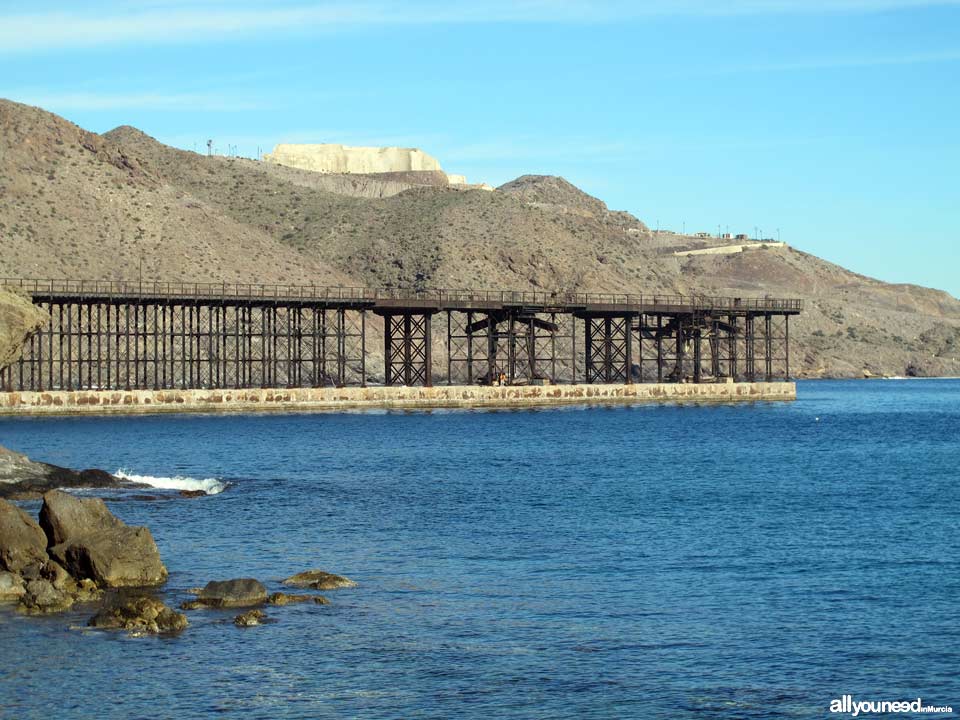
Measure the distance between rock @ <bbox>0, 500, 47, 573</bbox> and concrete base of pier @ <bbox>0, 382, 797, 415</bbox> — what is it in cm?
6000

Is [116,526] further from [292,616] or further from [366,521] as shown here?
[366,521]

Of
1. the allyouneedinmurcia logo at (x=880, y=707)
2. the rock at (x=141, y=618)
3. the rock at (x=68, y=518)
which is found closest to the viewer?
the allyouneedinmurcia logo at (x=880, y=707)

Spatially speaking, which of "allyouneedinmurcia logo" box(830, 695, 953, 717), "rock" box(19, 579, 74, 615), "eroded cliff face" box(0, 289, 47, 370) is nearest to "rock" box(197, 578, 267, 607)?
"rock" box(19, 579, 74, 615)

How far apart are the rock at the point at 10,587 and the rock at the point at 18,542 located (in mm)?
936

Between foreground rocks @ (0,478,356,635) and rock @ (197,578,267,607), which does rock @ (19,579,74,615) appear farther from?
rock @ (197,578,267,607)

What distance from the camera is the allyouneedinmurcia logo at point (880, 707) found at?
2334 cm

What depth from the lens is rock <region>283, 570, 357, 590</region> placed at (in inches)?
1297

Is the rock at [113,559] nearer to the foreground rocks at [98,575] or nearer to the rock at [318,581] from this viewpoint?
the foreground rocks at [98,575]

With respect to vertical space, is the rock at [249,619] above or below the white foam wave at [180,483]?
below

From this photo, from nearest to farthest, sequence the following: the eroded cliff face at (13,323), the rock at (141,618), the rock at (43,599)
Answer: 1. the rock at (141,618)
2. the rock at (43,599)
3. the eroded cliff face at (13,323)

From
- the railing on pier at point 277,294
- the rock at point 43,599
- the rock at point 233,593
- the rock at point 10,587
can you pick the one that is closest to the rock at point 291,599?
the rock at point 233,593

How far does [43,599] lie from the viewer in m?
30.6

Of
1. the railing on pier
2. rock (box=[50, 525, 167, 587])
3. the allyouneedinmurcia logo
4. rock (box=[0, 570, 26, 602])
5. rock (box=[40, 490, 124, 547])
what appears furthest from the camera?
the railing on pier

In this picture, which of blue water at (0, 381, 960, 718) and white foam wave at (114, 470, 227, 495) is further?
A: white foam wave at (114, 470, 227, 495)
